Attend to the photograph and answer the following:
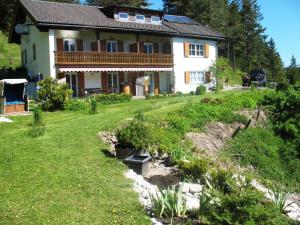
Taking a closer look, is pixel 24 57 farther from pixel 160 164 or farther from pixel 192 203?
pixel 192 203

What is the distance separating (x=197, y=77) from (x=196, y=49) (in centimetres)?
260

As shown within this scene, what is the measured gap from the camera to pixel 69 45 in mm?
32562

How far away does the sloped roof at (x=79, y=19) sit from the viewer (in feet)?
99.7

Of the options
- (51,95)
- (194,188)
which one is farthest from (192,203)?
(51,95)

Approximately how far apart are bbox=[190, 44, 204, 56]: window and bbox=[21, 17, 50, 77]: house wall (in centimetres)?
1405

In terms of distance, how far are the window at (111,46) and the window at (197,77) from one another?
791 cm

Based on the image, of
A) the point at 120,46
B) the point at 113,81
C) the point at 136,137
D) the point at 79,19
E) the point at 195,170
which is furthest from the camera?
the point at 120,46

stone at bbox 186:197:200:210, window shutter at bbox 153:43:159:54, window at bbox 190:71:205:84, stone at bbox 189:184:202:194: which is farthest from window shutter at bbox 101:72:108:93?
stone at bbox 186:197:200:210

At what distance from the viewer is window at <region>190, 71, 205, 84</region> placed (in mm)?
39656

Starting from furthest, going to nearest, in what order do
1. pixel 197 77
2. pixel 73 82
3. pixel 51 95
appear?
pixel 197 77, pixel 73 82, pixel 51 95

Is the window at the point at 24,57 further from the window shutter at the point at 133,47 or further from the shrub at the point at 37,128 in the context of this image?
the shrub at the point at 37,128

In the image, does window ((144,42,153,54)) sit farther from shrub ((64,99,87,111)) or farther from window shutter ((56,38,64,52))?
shrub ((64,99,87,111))

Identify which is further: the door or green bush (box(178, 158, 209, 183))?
the door

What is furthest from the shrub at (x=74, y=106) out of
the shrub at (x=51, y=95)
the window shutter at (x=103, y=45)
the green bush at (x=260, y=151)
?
the window shutter at (x=103, y=45)
